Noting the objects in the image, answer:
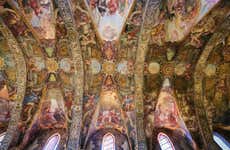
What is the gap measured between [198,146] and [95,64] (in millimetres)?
5784

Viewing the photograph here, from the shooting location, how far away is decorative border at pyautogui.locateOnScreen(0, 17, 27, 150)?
10.1m

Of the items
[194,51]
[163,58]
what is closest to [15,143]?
[163,58]

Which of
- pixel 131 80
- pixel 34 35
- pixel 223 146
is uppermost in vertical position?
pixel 34 35

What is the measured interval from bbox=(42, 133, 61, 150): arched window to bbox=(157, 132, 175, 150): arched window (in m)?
4.77

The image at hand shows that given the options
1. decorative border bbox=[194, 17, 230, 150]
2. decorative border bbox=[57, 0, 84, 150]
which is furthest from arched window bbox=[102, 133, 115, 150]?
decorative border bbox=[194, 17, 230, 150]

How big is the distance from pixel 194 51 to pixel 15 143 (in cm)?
887

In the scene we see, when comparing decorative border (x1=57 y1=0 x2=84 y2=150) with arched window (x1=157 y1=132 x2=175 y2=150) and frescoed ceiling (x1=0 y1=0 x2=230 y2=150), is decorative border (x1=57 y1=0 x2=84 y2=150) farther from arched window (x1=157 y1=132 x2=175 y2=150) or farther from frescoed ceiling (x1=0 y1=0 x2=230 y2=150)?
arched window (x1=157 y1=132 x2=175 y2=150)

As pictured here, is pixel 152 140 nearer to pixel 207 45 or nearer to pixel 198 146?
pixel 198 146

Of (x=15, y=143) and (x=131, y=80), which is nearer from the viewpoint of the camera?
(x=15, y=143)

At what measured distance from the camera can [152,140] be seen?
10555mm

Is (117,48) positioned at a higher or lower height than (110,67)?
higher

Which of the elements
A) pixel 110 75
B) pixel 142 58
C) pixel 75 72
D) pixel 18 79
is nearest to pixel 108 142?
pixel 110 75

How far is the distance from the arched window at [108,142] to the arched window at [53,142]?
2.19 meters

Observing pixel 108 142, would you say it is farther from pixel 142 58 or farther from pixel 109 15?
pixel 109 15
